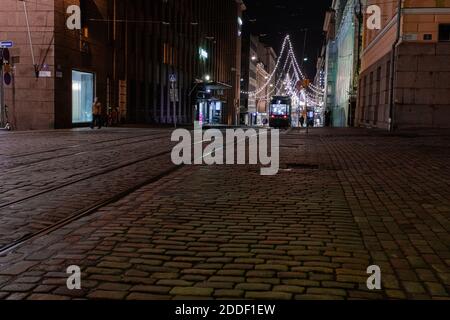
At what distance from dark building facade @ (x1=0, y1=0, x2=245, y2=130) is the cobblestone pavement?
1908 centimetres

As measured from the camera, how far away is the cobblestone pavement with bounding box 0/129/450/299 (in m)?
4.47

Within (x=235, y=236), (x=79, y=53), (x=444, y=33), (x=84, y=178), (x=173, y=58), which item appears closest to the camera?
(x=235, y=236)

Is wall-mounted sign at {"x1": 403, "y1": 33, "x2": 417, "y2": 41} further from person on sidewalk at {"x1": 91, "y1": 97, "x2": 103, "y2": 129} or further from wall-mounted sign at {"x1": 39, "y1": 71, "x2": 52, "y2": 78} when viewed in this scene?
wall-mounted sign at {"x1": 39, "y1": 71, "x2": 52, "y2": 78}

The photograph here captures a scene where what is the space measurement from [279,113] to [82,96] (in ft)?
87.2

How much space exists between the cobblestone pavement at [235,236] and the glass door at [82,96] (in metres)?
21.9

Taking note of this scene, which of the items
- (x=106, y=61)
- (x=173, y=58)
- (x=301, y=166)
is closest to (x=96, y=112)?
(x=106, y=61)

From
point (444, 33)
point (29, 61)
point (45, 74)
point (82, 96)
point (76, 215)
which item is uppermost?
point (444, 33)

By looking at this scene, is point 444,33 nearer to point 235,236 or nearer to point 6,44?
point 6,44

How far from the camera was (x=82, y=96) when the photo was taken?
34.2m

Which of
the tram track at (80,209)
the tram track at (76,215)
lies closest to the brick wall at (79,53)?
the tram track at (80,209)

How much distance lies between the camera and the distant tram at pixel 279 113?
56.8 metres

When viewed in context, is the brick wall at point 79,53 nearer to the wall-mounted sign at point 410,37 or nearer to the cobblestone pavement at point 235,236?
the wall-mounted sign at point 410,37

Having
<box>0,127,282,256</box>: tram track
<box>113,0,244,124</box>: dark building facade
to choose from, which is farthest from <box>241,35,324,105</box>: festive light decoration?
<box>0,127,282,256</box>: tram track

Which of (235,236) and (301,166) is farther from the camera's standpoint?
(301,166)
